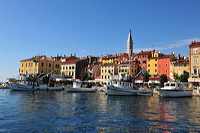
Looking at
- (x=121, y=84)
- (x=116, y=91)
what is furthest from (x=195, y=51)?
(x=116, y=91)

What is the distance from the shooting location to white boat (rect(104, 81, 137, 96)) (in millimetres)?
46344

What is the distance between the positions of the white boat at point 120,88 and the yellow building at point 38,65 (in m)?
49.2

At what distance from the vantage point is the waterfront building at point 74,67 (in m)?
92.6

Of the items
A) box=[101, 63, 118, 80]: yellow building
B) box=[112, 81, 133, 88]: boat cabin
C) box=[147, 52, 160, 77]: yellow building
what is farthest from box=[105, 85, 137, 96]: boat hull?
box=[101, 63, 118, 80]: yellow building

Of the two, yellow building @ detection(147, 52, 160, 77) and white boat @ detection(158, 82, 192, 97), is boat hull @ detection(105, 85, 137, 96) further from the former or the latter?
yellow building @ detection(147, 52, 160, 77)

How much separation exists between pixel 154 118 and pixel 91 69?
7092 centimetres

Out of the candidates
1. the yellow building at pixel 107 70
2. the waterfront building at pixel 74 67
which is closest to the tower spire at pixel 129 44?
the waterfront building at pixel 74 67

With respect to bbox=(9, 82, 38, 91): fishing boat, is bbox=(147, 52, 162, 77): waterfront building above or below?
above

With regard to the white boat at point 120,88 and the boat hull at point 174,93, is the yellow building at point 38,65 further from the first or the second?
the boat hull at point 174,93

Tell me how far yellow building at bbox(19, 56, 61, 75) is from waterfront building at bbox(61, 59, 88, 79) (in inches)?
119

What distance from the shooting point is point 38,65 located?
8938 cm

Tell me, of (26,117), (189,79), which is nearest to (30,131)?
(26,117)

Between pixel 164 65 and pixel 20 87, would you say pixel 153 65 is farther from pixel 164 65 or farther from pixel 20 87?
pixel 20 87

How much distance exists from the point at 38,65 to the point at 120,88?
51.7 metres
